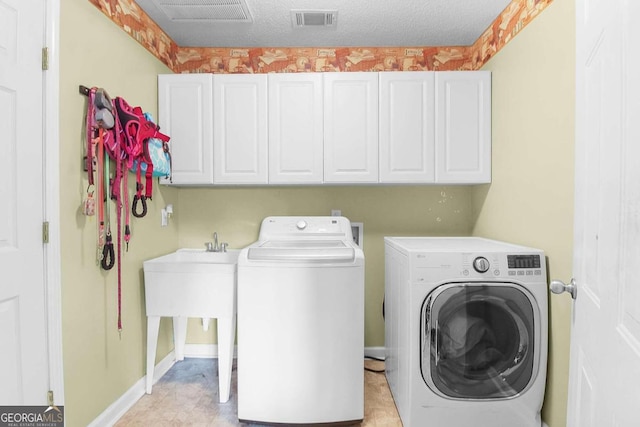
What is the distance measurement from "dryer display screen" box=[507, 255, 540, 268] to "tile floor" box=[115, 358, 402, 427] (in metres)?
1.09

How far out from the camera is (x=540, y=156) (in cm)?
190

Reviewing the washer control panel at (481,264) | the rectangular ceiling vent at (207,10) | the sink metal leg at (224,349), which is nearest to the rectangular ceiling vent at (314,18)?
the rectangular ceiling vent at (207,10)

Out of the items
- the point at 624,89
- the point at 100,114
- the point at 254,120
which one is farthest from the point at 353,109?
the point at 624,89

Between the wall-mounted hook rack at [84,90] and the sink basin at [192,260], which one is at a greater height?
the wall-mounted hook rack at [84,90]

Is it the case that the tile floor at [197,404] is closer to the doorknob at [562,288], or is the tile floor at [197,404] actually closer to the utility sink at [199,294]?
Answer: the utility sink at [199,294]

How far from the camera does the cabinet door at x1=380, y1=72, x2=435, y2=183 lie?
2439mm

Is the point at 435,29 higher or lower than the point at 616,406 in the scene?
higher

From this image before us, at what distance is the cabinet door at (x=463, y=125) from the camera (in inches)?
96.0

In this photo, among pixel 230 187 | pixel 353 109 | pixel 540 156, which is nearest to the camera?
pixel 540 156

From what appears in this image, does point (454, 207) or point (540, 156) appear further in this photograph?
point (454, 207)

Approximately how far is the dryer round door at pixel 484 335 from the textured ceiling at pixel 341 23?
1.75m

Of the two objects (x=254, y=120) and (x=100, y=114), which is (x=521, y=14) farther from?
(x=100, y=114)

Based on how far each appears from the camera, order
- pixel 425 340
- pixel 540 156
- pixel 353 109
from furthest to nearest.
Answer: pixel 353 109 → pixel 540 156 → pixel 425 340

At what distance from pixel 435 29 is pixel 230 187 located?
1930 mm
